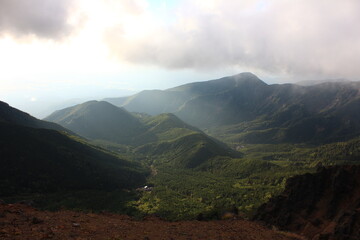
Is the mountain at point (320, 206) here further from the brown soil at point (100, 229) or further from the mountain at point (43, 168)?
the mountain at point (43, 168)

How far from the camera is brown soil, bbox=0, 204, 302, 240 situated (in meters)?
33.4

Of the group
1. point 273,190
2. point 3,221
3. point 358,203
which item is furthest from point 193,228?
point 273,190

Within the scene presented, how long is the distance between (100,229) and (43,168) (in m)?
143

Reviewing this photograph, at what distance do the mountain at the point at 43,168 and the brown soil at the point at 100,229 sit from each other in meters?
110

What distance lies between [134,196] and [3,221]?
133m

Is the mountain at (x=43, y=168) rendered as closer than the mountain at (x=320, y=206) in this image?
No

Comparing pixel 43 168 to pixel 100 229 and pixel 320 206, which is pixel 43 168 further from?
pixel 320 206

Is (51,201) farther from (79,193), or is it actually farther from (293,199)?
(293,199)

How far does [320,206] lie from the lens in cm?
6062

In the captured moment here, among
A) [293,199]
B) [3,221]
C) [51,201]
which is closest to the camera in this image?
[3,221]

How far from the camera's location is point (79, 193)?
151125 mm

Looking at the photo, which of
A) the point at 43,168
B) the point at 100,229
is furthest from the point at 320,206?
the point at 43,168

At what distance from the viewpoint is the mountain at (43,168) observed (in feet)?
471

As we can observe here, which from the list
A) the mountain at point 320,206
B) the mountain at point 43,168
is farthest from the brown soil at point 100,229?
the mountain at point 43,168
